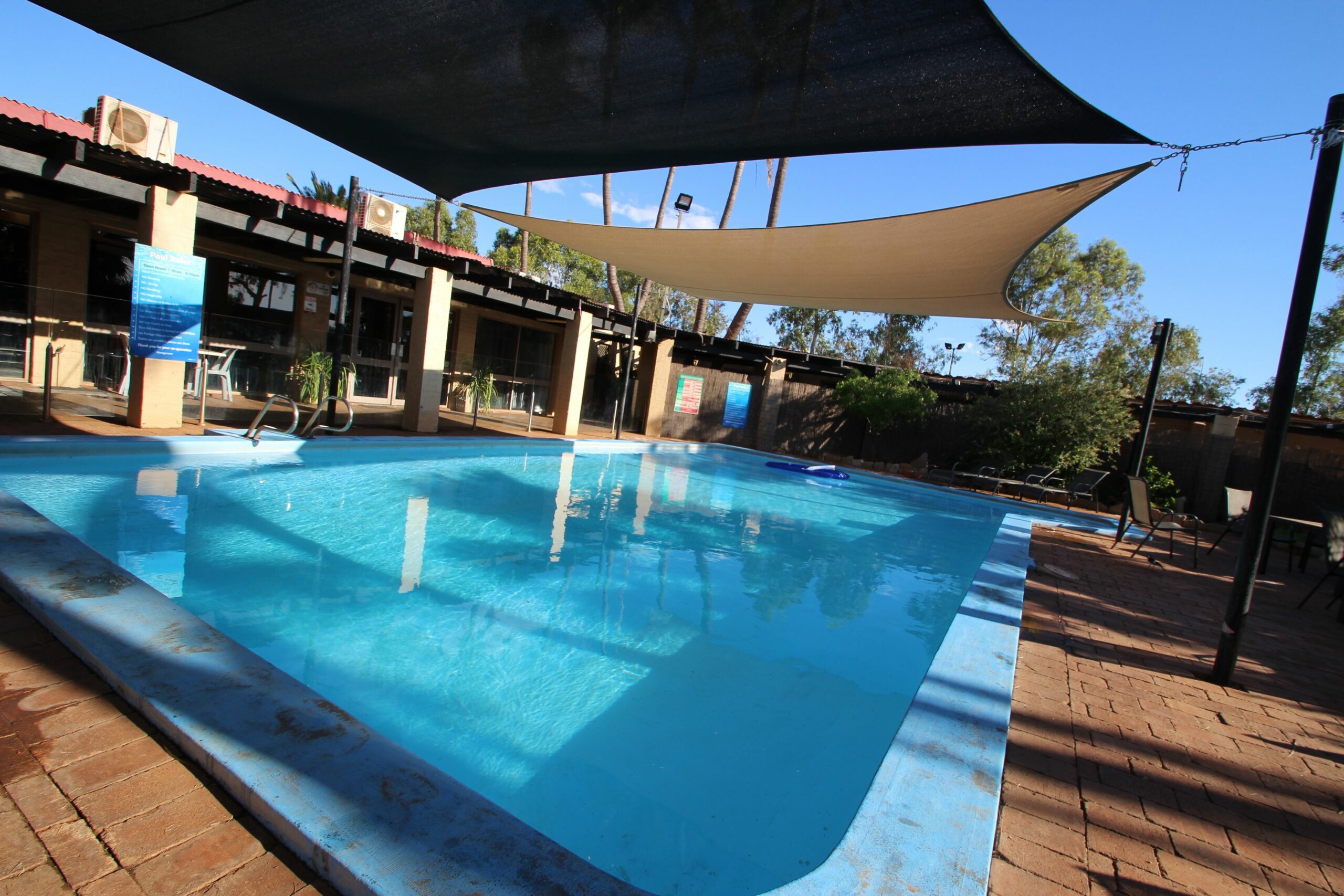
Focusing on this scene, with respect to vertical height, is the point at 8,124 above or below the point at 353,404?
above

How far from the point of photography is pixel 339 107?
338 cm

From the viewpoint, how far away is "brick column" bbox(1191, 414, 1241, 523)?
→ 11.5 metres

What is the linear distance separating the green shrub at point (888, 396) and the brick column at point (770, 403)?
5.56 ft

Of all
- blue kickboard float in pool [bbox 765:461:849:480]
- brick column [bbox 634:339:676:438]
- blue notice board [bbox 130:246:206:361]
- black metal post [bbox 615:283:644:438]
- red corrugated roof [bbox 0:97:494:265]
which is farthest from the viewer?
brick column [bbox 634:339:676:438]

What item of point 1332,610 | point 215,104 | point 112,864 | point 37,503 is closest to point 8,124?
point 37,503

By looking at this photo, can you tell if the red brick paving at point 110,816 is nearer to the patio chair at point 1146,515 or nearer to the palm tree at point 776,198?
the patio chair at point 1146,515

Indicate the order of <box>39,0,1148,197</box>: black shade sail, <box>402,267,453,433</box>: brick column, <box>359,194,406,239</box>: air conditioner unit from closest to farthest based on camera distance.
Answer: <box>39,0,1148,197</box>: black shade sail < <box>402,267,453,433</box>: brick column < <box>359,194,406,239</box>: air conditioner unit

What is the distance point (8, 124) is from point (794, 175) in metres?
16.3

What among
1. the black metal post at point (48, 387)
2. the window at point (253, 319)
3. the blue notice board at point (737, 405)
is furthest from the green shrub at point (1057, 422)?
the black metal post at point (48, 387)

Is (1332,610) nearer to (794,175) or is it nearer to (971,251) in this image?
(971,251)

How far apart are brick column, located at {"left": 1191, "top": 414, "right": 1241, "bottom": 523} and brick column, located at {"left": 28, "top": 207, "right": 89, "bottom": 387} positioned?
17055 mm

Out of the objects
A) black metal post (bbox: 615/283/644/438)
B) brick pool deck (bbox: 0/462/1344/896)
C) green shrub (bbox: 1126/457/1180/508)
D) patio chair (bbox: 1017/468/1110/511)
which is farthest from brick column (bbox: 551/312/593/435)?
green shrub (bbox: 1126/457/1180/508)

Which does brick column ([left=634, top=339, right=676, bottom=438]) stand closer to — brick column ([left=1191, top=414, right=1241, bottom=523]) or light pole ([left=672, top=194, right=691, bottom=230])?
light pole ([left=672, top=194, right=691, bottom=230])

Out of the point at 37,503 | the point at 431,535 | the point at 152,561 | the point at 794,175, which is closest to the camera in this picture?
the point at 152,561
